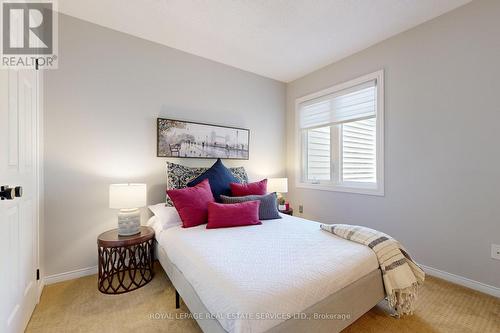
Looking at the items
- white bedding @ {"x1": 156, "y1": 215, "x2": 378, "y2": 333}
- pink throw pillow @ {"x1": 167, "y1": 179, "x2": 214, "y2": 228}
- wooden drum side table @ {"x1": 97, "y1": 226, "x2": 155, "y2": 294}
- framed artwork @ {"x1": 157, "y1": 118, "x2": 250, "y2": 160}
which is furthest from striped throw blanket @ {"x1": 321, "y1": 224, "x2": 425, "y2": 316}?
framed artwork @ {"x1": 157, "y1": 118, "x2": 250, "y2": 160}

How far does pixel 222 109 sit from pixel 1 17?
2128 mm

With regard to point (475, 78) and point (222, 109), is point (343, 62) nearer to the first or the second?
point (475, 78)

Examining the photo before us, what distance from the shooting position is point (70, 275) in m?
2.11

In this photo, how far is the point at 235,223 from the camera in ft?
6.71

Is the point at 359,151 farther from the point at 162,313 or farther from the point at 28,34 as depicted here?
the point at 28,34

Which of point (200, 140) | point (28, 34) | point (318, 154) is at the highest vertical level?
point (28, 34)

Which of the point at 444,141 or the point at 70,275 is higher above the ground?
the point at 444,141

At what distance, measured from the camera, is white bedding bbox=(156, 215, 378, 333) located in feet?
3.24

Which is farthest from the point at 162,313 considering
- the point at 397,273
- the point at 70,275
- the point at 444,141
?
the point at 444,141

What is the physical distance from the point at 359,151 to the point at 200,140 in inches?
81.5

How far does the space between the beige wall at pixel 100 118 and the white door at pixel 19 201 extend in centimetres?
27

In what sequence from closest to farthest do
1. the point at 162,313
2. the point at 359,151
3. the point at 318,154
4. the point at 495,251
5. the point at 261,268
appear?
the point at 261,268, the point at 162,313, the point at 495,251, the point at 359,151, the point at 318,154

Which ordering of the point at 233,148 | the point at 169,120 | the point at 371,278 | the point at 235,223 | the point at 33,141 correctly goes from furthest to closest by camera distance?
the point at 233,148
the point at 169,120
the point at 235,223
the point at 33,141
the point at 371,278

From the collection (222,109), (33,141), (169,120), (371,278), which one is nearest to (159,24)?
(169,120)
